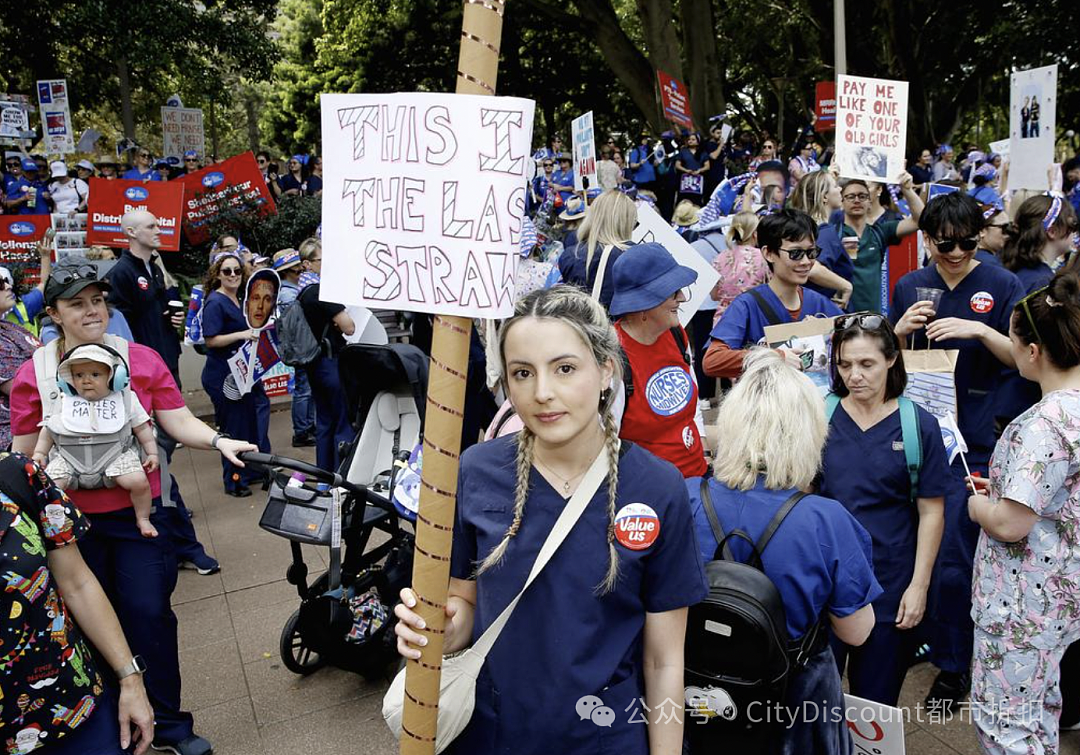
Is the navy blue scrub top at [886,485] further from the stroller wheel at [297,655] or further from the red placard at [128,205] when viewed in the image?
the red placard at [128,205]

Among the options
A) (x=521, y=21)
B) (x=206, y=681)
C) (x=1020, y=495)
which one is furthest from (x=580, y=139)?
(x=521, y=21)

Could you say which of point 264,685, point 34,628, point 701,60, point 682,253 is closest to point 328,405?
point 264,685

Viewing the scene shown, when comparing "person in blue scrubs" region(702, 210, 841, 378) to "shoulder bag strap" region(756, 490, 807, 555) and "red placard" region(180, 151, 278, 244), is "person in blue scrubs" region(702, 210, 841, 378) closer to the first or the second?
"shoulder bag strap" region(756, 490, 807, 555)

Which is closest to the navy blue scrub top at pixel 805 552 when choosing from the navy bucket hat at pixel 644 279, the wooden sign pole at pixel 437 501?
the wooden sign pole at pixel 437 501

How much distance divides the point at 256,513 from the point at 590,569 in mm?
5557

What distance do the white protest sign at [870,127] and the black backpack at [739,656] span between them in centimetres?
402

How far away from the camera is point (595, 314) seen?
2.00 meters

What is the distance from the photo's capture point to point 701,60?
20.5 metres

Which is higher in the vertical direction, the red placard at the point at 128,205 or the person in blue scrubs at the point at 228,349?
the red placard at the point at 128,205

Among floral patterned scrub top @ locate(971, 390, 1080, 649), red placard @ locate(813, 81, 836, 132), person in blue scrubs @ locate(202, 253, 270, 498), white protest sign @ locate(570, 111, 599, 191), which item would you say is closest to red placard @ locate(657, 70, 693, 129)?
red placard @ locate(813, 81, 836, 132)

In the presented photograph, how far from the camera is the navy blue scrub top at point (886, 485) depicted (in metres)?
2.97

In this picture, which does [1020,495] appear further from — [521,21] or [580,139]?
[521,21]

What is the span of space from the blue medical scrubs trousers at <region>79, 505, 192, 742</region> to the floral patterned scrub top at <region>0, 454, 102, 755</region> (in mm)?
1280

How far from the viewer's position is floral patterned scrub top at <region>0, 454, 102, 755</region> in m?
2.07
